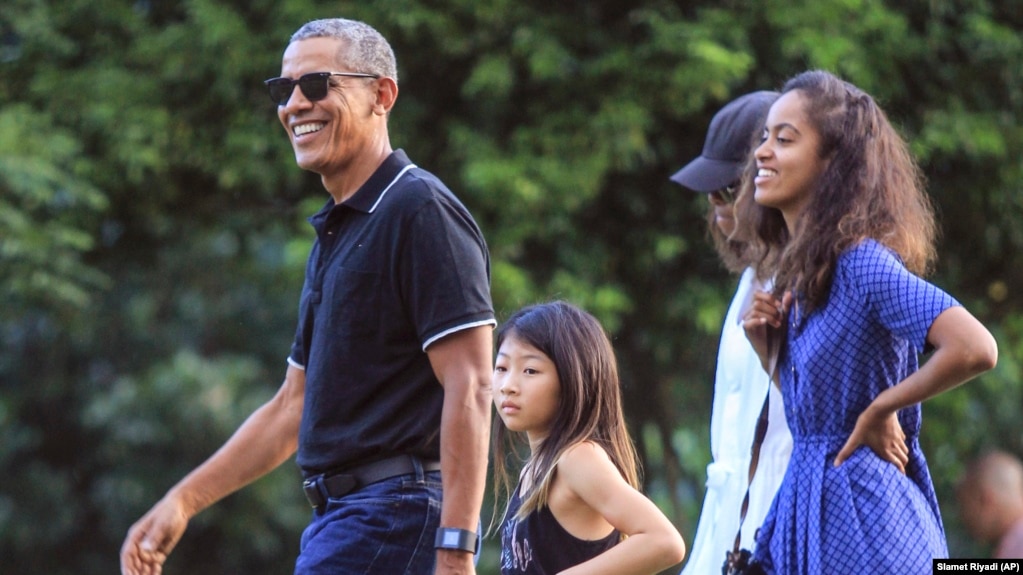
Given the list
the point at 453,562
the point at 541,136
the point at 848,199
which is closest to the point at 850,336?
the point at 848,199

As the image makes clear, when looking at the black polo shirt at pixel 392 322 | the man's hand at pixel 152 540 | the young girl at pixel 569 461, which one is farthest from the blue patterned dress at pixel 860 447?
the man's hand at pixel 152 540

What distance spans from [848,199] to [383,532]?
4.39 feet

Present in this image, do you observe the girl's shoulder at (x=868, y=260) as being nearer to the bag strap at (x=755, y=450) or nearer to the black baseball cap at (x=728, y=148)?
the bag strap at (x=755, y=450)

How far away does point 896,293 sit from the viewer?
3.22 metres

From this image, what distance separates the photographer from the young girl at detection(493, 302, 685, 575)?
3.17 meters

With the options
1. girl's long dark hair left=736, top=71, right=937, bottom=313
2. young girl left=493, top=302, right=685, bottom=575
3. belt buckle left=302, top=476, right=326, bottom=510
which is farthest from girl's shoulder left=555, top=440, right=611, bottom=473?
belt buckle left=302, top=476, right=326, bottom=510

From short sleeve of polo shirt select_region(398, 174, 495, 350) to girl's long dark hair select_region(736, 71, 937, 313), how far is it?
2.36ft

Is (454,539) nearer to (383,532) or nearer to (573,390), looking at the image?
(383,532)

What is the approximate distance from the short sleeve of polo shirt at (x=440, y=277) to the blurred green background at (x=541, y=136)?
12.3 feet

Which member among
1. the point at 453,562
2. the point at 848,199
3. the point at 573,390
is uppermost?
the point at 848,199

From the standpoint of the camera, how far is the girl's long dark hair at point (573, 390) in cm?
346

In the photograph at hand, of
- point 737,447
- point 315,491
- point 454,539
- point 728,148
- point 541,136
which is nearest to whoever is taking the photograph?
point 454,539

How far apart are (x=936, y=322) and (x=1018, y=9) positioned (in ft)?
19.2

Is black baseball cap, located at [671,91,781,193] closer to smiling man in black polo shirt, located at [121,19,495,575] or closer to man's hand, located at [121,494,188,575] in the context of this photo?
smiling man in black polo shirt, located at [121,19,495,575]
